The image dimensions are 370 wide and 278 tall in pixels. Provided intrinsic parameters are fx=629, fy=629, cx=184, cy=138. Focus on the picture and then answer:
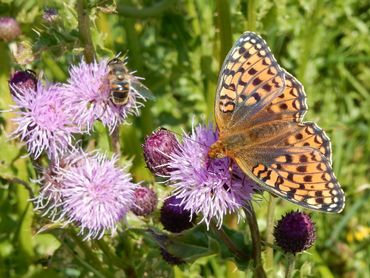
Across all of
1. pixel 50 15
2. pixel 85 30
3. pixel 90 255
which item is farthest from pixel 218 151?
pixel 50 15

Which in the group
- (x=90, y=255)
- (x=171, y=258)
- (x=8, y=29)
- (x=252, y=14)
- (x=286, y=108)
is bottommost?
Result: (x=90, y=255)

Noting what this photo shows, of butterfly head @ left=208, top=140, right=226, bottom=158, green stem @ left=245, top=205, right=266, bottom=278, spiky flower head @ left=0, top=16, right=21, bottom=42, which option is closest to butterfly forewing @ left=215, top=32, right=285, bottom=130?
butterfly head @ left=208, top=140, right=226, bottom=158

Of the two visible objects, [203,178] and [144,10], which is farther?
[144,10]

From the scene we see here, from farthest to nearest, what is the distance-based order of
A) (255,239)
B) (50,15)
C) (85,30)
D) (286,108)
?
(50,15) → (85,30) → (255,239) → (286,108)

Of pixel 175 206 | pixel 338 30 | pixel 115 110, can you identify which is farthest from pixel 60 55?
pixel 338 30

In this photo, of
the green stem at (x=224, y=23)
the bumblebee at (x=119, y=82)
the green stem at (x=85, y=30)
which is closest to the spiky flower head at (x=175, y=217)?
the bumblebee at (x=119, y=82)

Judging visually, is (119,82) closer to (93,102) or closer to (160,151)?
(93,102)

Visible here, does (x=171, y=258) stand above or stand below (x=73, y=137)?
below

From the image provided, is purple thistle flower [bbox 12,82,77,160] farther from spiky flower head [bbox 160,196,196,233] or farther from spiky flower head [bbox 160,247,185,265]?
spiky flower head [bbox 160,247,185,265]
